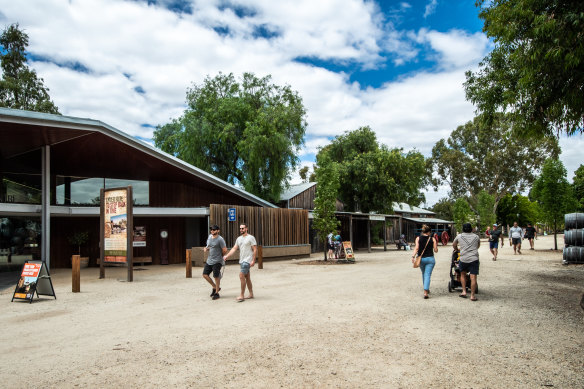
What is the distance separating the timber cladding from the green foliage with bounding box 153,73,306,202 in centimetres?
559

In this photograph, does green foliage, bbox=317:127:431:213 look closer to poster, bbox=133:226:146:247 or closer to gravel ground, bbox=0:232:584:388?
poster, bbox=133:226:146:247

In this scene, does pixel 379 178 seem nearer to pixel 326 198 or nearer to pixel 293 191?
pixel 293 191

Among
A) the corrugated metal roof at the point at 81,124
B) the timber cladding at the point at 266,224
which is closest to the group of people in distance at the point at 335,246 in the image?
the timber cladding at the point at 266,224

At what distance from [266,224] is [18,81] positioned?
26.1 m

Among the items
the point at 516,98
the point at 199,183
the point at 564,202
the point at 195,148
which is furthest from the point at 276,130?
the point at 516,98

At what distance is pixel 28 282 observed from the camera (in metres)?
9.68

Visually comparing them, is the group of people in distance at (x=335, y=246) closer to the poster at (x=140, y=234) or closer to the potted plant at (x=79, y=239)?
the poster at (x=140, y=234)

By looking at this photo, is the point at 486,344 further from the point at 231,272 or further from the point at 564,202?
the point at 564,202

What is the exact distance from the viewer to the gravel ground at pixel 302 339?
440 cm

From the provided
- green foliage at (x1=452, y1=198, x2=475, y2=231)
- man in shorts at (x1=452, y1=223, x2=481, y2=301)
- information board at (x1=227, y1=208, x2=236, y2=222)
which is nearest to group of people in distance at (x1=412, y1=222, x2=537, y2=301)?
man in shorts at (x1=452, y1=223, x2=481, y2=301)

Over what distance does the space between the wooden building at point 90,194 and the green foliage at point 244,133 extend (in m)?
5.89

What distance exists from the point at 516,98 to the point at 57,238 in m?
19.4

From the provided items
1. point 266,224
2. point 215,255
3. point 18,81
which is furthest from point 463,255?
point 18,81

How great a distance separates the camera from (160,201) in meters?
20.4
